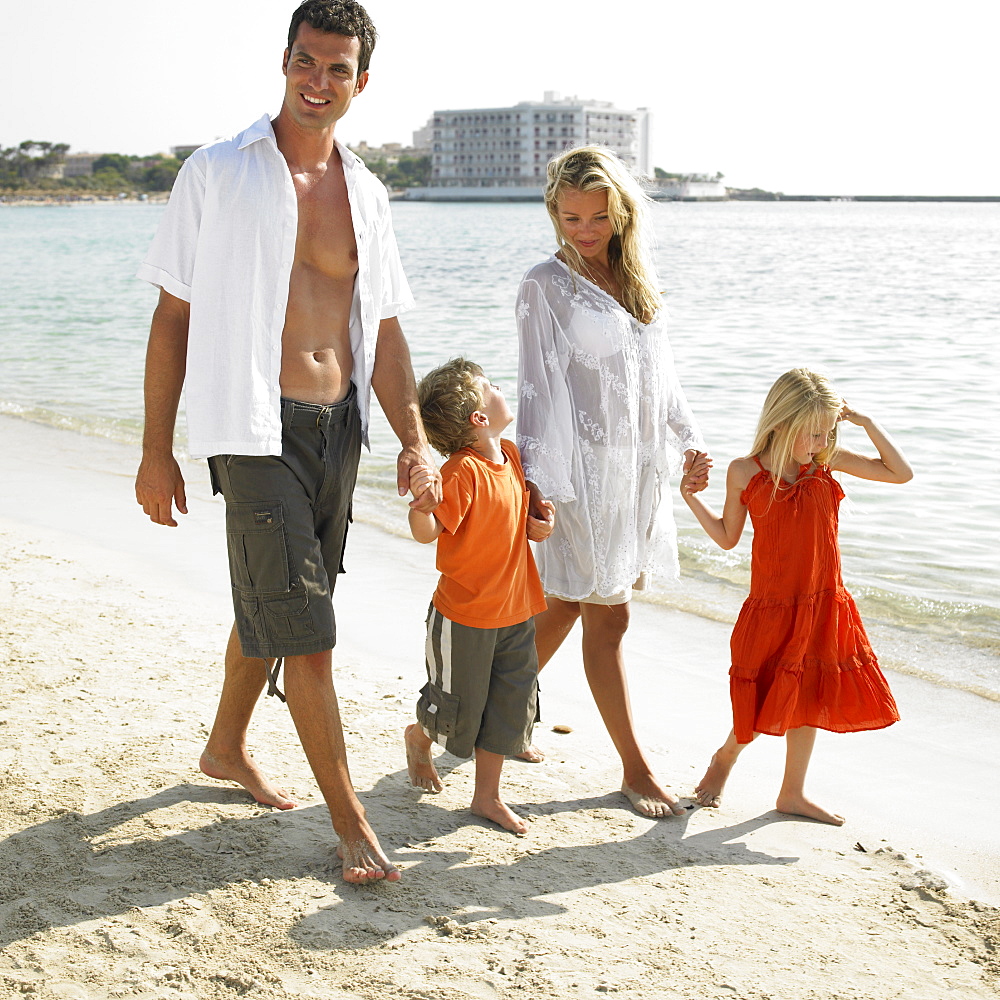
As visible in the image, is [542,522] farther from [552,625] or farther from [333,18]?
[333,18]

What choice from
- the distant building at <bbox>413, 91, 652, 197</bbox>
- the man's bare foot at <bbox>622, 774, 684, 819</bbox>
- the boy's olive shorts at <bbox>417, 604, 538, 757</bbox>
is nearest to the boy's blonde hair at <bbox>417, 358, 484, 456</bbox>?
the boy's olive shorts at <bbox>417, 604, 538, 757</bbox>

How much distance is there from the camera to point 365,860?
2.91 m

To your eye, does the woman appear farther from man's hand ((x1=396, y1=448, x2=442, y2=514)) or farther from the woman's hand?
man's hand ((x1=396, y1=448, x2=442, y2=514))

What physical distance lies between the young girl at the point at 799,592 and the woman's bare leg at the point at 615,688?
0.33 meters

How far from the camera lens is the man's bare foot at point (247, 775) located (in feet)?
10.9

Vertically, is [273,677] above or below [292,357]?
below

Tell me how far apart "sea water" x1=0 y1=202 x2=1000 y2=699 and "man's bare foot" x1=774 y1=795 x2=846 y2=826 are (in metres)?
1.05

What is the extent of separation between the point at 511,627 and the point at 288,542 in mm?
734

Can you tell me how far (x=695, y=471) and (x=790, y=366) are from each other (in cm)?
1316

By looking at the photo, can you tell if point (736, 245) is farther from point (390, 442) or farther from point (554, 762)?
point (554, 762)

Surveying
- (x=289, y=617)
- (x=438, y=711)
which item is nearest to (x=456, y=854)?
(x=438, y=711)

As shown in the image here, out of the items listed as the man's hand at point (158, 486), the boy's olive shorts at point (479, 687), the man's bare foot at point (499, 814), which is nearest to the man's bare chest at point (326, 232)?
the man's hand at point (158, 486)

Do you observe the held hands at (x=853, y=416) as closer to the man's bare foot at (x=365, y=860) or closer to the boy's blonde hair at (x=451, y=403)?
the boy's blonde hair at (x=451, y=403)

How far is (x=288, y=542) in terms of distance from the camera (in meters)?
2.87
